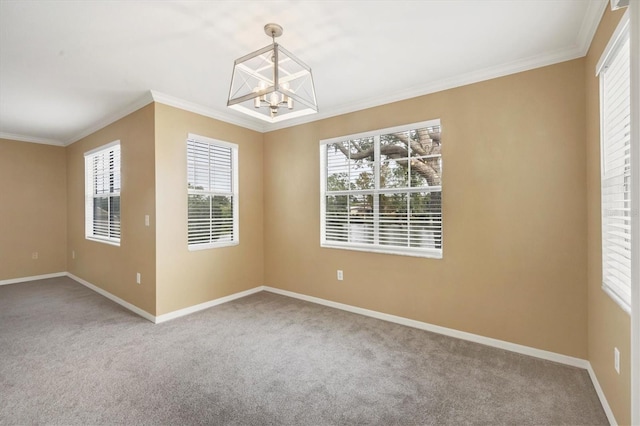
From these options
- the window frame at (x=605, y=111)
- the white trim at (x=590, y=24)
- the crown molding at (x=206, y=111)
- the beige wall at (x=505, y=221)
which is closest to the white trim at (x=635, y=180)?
the window frame at (x=605, y=111)

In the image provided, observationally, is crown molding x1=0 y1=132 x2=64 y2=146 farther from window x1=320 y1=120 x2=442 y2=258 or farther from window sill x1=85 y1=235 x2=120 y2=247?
window x1=320 y1=120 x2=442 y2=258

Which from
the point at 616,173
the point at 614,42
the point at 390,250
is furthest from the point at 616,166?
the point at 390,250

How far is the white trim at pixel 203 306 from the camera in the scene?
3578 mm

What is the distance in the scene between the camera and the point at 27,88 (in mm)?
3248

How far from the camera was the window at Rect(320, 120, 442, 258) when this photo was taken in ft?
10.8

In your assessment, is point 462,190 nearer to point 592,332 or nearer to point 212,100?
point 592,332

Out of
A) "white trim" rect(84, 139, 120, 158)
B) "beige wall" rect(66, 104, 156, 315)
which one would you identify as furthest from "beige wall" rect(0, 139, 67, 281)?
"beige wall" rect(66, 104, 156, 315)

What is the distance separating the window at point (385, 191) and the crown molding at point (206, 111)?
1182mm

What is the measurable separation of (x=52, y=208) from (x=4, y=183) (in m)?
0.77

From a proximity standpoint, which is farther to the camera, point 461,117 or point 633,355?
point 461,117

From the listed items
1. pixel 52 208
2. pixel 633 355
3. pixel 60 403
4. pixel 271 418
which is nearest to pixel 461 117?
pixel 633 355

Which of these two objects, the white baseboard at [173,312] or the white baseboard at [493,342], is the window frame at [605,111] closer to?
the white baseboard at [493,342]

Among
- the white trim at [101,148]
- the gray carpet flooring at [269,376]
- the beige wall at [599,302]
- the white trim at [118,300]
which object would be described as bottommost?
the gray carpet flooring at [269,376]

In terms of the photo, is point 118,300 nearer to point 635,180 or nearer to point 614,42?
point 635,180
